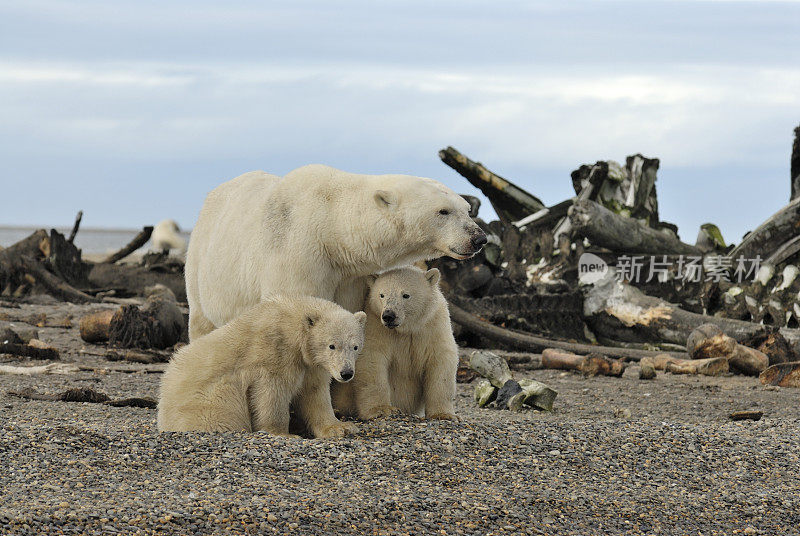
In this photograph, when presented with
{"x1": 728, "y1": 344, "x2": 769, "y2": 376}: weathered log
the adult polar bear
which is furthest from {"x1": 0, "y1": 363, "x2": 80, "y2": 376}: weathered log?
{"x1": 728, "y1": 344, "x2": 769, "y2": 376}: weathered log

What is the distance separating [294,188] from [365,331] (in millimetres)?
1119

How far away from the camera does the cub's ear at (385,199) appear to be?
18.6 ft

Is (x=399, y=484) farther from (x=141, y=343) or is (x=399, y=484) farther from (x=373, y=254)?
(x=141, y=343)

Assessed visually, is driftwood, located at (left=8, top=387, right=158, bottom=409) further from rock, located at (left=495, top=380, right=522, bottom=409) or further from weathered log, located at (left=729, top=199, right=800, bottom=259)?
weathered log, located at (left=729, top=199, right=800, bottom=259)

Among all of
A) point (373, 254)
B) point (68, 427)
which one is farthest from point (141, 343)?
point (373, 254)

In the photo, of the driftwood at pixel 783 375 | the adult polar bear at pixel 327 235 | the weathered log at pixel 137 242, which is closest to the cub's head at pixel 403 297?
the adult polar bear at pixel 327 235

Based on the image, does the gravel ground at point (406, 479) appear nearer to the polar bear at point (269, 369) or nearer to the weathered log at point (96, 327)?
the polar bear at point (269, 369)

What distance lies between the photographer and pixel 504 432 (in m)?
5.91

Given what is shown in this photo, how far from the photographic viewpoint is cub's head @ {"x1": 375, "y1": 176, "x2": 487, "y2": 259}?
557cm

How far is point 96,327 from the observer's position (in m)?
12.5

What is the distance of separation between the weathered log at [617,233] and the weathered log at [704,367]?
3486mm

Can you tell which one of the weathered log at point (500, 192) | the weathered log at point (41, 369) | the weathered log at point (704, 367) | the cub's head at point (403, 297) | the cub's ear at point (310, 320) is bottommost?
the weathered log at point (41, 369)

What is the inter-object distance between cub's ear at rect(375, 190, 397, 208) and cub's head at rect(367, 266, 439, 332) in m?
0.58

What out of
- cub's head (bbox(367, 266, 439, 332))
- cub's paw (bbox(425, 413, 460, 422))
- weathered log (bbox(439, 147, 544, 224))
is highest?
weathered log (bbox(439, 147, 544, 224))
